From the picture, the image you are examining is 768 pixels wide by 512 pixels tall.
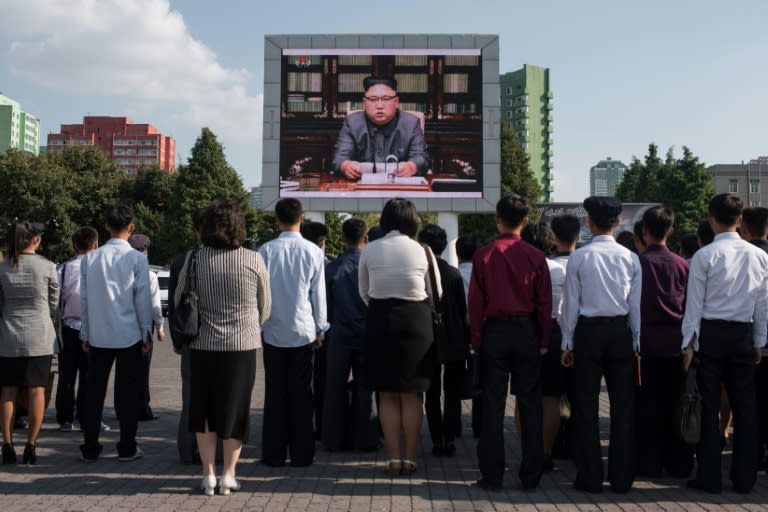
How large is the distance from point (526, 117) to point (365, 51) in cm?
10583

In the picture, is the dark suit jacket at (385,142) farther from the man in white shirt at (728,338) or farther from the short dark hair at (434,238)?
the man in white shirt at (728,338)

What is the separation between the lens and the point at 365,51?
31.7m

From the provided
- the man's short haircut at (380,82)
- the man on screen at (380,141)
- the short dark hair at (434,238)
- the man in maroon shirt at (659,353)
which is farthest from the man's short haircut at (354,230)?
the man's short haircut at (380,82)

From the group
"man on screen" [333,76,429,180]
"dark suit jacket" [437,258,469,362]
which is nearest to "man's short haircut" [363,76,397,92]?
"man on screen" [333,76,429,180]

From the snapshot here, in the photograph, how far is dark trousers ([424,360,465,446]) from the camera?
22.2 feet

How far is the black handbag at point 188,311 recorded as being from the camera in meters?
5.43

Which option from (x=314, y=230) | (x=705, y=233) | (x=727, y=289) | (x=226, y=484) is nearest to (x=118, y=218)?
(x=314, y=230)

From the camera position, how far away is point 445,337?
606 cm

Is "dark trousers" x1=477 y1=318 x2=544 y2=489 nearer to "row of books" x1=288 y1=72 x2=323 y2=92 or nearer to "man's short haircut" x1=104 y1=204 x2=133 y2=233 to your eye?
"man's short haircut" x1=104 y1=204 x2=133 y2=233

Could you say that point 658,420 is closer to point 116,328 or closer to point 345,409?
point 345,409

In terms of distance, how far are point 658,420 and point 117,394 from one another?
4.24 metres

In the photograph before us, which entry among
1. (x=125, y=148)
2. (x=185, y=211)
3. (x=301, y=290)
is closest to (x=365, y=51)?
(x=185, y=211)

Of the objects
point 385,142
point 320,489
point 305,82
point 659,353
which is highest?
point 305,82

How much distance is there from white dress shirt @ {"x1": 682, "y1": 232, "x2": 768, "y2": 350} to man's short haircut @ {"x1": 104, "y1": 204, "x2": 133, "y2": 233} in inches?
175
